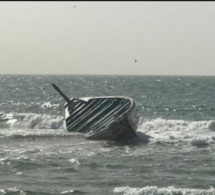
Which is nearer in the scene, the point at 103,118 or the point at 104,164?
the point at 104,164

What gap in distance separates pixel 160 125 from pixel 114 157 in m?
14.2

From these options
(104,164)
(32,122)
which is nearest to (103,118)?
(104,164)

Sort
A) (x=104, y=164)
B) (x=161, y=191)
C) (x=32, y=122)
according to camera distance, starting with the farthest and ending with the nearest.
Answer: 1. (x=32, y=122)
2. (x=104, y=164)
3. (x=161, y=191)

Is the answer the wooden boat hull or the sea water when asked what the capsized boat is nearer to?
the wooden boat hull

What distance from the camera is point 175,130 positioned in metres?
32.2

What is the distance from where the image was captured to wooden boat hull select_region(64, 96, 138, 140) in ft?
78.7

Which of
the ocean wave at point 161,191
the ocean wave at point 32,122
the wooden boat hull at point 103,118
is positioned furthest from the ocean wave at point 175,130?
the ocean wave at point 161,191

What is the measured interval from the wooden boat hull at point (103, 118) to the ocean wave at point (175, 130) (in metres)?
2.04

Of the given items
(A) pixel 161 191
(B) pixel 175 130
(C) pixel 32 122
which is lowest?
(C) pixel 32 122

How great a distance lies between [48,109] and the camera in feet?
169

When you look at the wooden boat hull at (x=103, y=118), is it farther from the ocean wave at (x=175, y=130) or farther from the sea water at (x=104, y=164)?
the ocean wave at (x=175, y=130)

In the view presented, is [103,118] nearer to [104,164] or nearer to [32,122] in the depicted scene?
[104,164]

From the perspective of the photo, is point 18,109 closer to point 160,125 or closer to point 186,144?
point 160,125

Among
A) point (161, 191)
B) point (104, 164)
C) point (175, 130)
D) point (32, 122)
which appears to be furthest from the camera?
point (32, 122)
